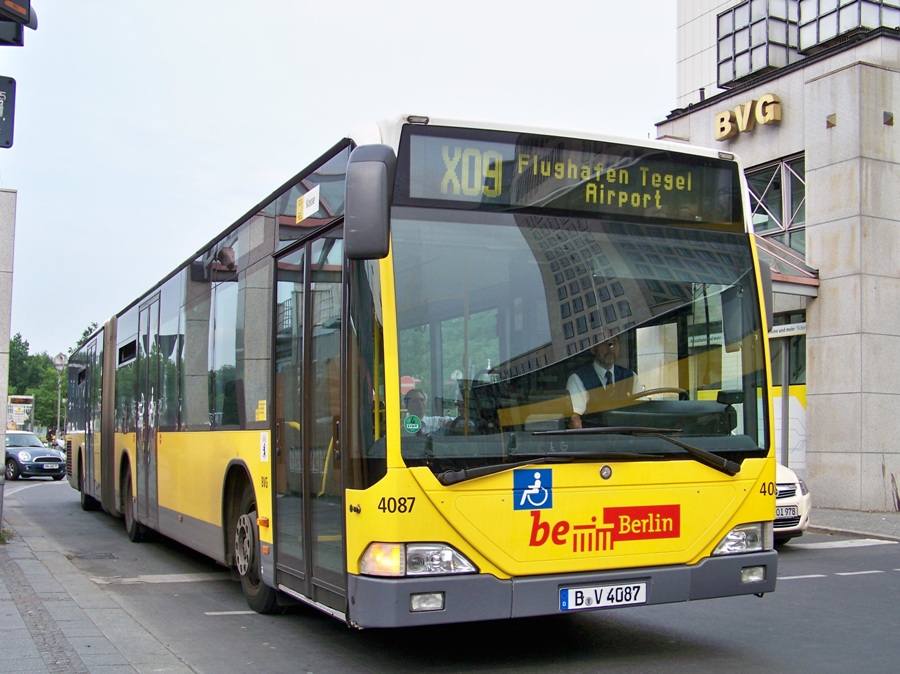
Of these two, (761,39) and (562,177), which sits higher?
(761,39)

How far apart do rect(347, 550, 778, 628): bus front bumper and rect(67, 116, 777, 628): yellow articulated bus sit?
1 cm

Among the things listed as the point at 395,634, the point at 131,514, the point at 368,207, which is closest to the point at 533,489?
the point at 368,207

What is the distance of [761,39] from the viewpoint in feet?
84.1

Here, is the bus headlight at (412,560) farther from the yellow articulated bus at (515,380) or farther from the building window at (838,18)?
the building window at (838,18)

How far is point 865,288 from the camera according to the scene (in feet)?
63.0

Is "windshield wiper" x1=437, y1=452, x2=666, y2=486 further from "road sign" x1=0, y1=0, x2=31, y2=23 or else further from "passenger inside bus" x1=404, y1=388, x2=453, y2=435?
"road sign" x1=0, y1=0, x2=31, y2=23

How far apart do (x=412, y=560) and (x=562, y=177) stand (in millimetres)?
2507

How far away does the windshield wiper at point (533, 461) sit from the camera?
5848 mm

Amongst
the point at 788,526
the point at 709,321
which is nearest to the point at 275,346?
the point at 709,321

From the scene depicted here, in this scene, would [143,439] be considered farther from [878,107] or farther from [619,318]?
[878,107]

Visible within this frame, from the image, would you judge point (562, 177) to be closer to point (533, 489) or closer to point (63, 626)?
point (533, 489)

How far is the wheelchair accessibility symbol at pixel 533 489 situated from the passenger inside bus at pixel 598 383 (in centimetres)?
34

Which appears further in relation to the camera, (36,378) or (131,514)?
(36,378)

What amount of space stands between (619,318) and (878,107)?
15.5 m
